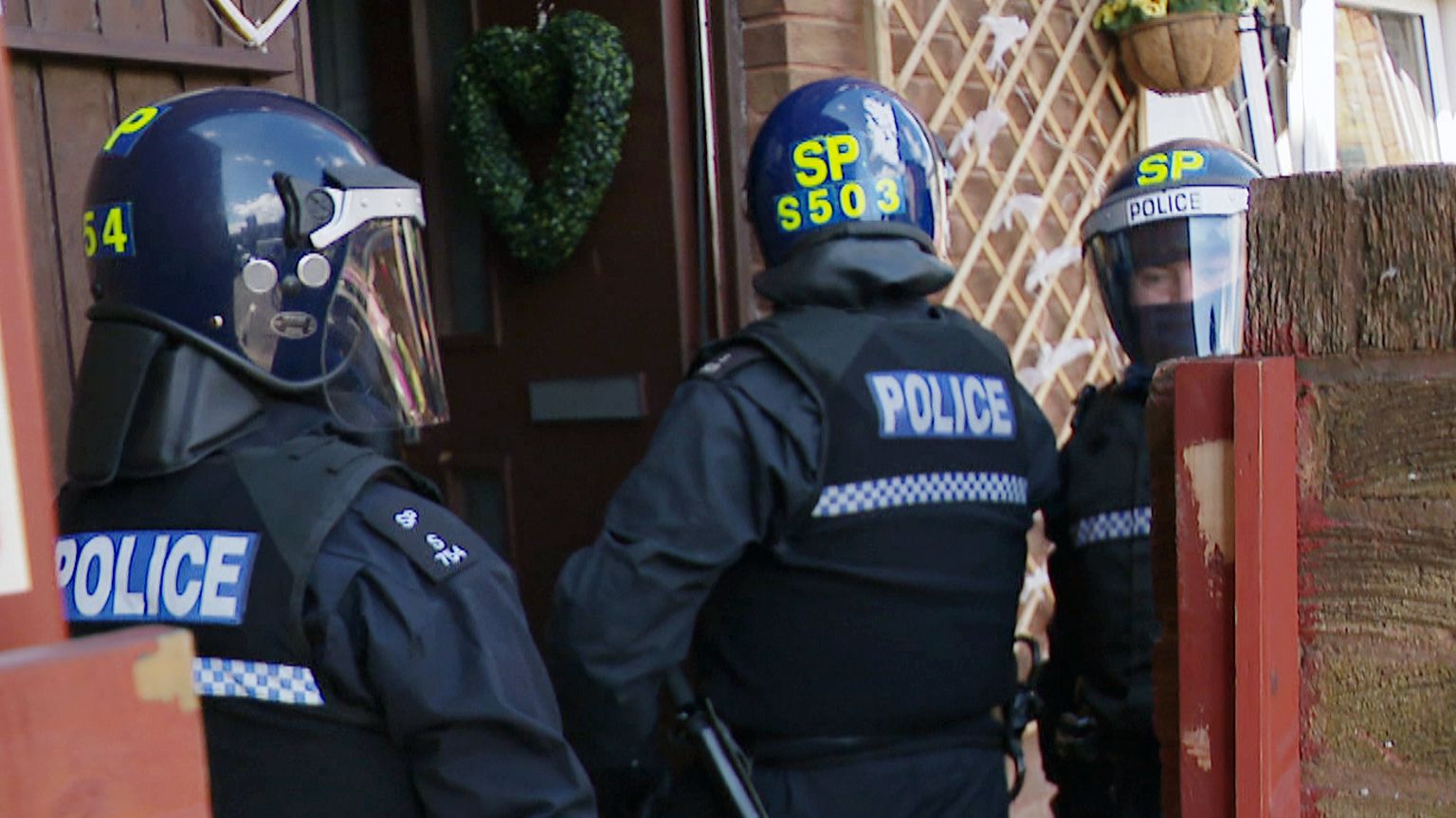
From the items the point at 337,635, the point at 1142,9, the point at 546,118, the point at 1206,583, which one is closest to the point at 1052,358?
the point at 1142,9

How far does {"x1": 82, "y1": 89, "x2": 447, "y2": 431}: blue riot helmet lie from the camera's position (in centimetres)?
192

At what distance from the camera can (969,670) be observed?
2564 mm

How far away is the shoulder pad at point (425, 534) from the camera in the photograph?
1723 mm

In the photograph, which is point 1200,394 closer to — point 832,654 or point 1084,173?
point 832,654

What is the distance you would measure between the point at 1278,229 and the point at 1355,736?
0.39 m

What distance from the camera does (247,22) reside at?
2752mm

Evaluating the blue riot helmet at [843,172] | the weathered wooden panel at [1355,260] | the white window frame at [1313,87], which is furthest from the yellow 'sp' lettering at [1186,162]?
the weathered wooden panel at [1355,260]

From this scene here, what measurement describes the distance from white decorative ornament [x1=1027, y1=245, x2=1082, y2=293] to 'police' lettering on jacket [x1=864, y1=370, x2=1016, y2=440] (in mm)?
1715

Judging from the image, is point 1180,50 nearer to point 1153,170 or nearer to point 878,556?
point 1153,170

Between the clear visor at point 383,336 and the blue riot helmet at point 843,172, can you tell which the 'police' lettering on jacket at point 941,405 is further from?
the clear visor at point 383,336

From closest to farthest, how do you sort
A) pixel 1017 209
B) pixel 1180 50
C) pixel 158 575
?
pixel 158 575, pixel 1017 209, pixel 1180 50

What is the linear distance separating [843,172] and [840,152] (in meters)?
0.04

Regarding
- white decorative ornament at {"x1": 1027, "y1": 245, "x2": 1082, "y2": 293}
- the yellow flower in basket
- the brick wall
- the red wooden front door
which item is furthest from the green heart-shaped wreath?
the yellow flower in basket

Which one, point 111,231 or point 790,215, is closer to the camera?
point 111,231
